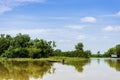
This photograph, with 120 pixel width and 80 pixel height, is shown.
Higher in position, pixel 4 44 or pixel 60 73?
pixel 4 44

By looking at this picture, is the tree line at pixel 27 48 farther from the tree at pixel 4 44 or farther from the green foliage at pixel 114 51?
the green foliage at pixel 114 51

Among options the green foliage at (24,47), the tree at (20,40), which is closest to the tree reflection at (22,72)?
the green foliage at (24,47)

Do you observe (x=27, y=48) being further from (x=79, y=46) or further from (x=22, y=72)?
(x=22, y=72)

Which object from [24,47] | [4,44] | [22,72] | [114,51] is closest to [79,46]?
[24,47]

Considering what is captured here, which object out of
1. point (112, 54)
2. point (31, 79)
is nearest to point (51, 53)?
point (112, 54)

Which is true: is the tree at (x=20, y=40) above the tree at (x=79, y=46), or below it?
above

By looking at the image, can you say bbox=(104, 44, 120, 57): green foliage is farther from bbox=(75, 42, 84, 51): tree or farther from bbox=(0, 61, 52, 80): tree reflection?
bbox=(0, 61, 52, 80): tree reflection

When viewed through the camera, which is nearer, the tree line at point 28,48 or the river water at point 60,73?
the river water at point 60,73

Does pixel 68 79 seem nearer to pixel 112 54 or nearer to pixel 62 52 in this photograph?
pixel 62 52

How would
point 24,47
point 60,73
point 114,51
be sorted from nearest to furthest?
point 60,73 < point 24,47 < point 114,51

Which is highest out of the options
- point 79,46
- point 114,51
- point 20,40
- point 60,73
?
point 20,40

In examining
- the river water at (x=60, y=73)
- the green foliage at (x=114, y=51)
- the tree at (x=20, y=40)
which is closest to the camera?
the river water at (x=60, y=73)

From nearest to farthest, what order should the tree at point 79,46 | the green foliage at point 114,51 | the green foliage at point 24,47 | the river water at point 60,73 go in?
the river water at point 60,73
the green foliage at point 24,47
the tree at point 79,46
the green foliage at point 114,51

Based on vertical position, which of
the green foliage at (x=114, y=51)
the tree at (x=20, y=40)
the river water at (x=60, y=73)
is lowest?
the river water at (x=60, y=73)
